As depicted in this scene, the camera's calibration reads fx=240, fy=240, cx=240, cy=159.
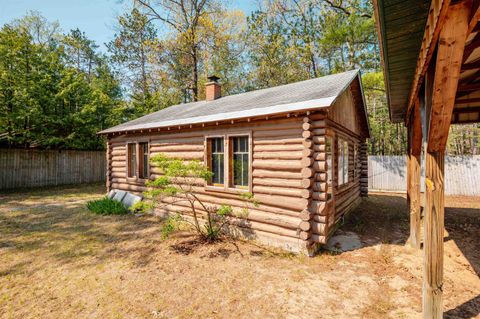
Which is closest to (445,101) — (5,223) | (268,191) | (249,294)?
(249,294)

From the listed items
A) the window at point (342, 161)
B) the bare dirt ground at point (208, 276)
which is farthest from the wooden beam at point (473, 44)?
the window at point (342, 161)

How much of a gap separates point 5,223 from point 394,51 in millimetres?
11782

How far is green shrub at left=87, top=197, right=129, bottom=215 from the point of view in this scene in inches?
379

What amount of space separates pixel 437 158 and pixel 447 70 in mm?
1287

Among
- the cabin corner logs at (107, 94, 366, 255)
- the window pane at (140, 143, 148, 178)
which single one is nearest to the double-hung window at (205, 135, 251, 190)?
the cabin corner logs at (107, 94, 366, 255)

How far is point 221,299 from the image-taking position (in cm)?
407

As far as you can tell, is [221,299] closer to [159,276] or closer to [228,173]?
[159,276]

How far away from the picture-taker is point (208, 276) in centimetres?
485

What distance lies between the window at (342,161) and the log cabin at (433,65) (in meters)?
3.88

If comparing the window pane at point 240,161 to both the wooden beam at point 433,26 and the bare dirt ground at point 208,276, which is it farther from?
the wooden beam at point 433,26

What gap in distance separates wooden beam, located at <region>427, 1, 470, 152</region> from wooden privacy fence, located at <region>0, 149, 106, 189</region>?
19545mm

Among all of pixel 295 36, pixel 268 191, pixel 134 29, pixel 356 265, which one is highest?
pixel 134 29

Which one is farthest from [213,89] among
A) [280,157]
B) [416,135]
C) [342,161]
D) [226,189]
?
[416,135]

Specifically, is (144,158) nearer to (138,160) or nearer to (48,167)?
(138,160)
